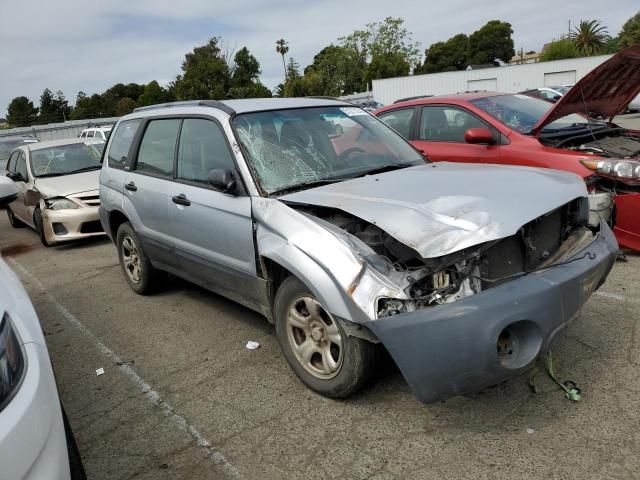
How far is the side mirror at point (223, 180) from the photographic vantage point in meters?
3.50

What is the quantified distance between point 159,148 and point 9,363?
121 inches

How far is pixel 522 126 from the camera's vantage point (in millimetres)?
5910

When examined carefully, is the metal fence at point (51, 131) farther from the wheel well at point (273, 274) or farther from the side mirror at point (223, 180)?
the wheel well at point (273, 274)

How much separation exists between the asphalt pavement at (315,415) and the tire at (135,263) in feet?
2.49

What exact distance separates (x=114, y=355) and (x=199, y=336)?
2.10 ft

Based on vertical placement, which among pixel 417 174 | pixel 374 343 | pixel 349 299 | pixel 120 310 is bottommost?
pixel 120 310

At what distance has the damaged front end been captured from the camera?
2.61m

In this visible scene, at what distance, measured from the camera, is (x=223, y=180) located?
3500mm

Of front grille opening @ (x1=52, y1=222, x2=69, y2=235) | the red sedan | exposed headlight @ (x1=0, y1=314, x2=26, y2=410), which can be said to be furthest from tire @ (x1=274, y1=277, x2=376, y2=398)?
front grille opening @ (x1=52, y1=222, x2=69, y2=235)

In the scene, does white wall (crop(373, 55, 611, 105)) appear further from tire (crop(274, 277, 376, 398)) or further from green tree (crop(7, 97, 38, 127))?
green tree (crop(7, 97, 38, 127))

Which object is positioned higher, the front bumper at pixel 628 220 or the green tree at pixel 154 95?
the green tree at pixel 154 95

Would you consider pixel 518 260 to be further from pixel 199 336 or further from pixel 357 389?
pixel 199 336

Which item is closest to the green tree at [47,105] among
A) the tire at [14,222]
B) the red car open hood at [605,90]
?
the tire at [14,222]

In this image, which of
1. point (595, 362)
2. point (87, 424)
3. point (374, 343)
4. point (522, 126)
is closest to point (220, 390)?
point (87, 424)
